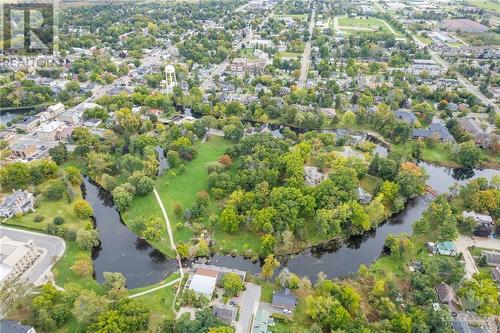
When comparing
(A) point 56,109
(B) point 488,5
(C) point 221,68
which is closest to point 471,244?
(A) point 56,109

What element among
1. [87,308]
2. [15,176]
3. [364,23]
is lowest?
[87,308]

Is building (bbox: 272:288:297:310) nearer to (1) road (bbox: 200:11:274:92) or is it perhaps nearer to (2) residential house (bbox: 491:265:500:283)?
(2) residential house (bbox: 491:265:500:283)

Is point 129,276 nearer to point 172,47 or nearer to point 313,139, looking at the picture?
point 313,139

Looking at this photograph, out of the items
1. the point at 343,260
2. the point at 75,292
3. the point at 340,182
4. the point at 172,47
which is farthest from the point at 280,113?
the point at 172,47

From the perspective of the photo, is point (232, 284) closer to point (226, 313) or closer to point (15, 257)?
point (226, 313)

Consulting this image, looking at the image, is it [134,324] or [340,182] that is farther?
[340,182]

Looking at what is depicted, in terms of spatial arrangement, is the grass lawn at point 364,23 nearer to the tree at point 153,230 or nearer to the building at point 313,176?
the building at point 313,176

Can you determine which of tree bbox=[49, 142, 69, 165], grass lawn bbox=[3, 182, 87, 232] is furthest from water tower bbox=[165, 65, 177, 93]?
grass lawn bbox=[3, 182, 87, 232]
